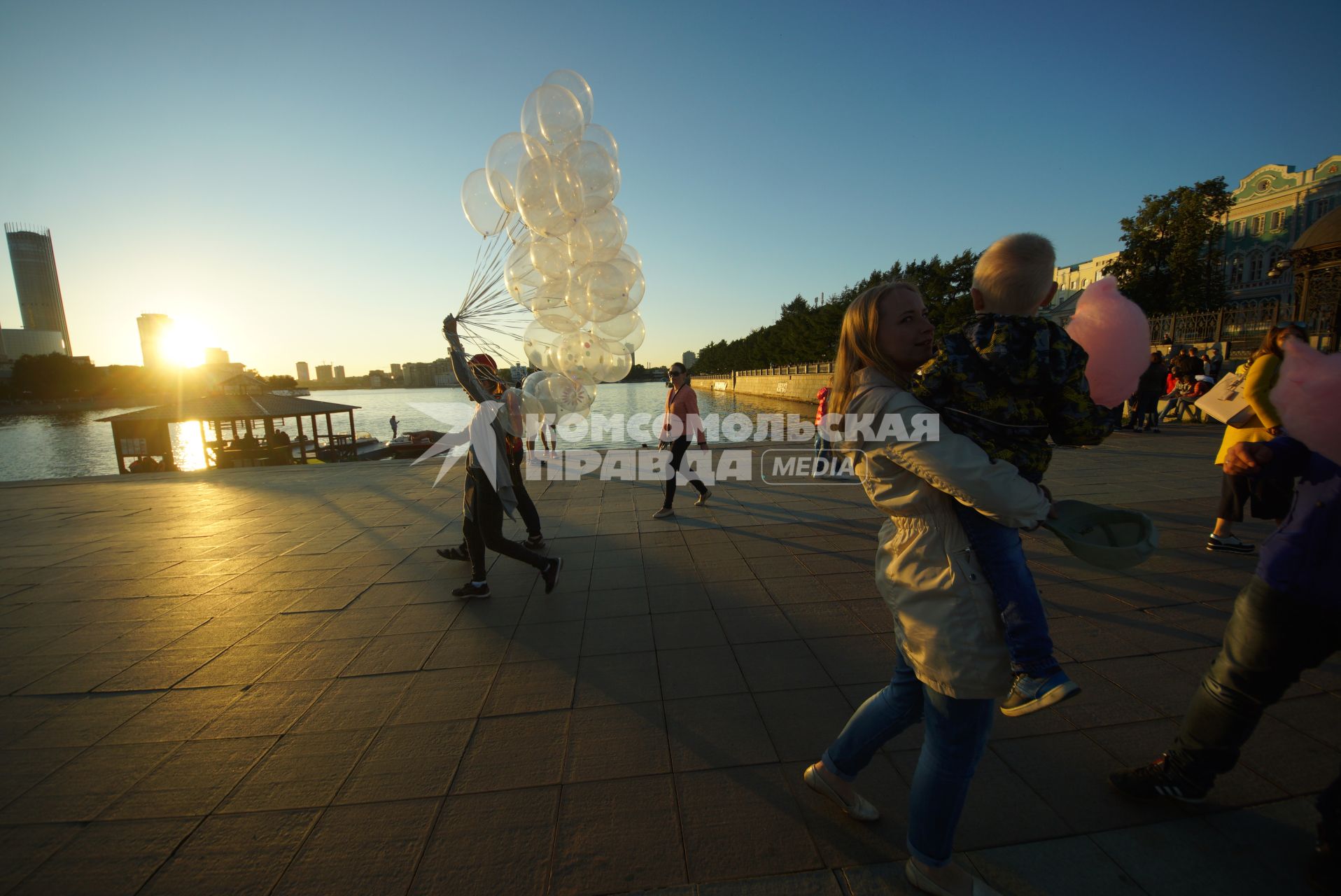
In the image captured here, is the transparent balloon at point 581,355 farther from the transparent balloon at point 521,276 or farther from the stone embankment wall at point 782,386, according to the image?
the stone embankment wall at point 782,386

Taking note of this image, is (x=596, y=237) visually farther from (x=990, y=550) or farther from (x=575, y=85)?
(x=990, y=550)

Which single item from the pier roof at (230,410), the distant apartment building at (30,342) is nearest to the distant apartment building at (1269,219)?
the pier roof at (230,410)

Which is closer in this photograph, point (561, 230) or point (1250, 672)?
point (1250, 672)

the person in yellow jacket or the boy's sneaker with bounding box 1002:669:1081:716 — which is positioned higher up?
the person in yellow jacket

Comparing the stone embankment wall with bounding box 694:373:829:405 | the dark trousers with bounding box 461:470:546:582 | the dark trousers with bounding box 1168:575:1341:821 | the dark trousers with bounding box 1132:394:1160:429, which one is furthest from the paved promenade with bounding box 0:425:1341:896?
the stone embankment wall with bounding box 694:373:829:405

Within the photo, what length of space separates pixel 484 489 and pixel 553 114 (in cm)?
375

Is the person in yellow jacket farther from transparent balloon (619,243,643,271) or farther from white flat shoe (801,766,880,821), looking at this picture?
transparent balloon (619,243,643,271)

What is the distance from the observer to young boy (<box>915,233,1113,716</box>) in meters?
1.44

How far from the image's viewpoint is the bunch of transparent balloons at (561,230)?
210 inches

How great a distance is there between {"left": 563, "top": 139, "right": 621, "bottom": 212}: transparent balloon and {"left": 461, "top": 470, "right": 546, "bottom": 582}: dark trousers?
3.07 meters

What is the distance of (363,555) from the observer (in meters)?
5.44

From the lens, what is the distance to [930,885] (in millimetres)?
1662

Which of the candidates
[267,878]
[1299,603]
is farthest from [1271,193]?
[267,878]

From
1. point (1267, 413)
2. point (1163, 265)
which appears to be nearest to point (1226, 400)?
point (1267, 413)
